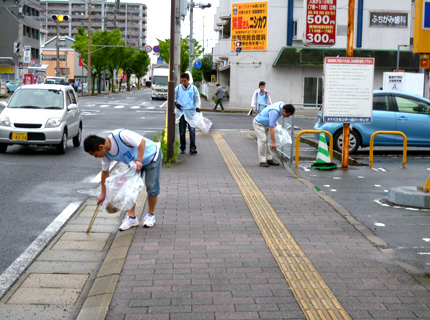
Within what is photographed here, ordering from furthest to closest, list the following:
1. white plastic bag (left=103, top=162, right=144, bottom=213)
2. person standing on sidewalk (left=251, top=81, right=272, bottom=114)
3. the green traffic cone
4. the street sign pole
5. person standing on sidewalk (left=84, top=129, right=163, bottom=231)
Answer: person standing on sidewalk (left=251, top=81, right=272, bottom=114), the green traffic cone, the street sign pole, white plastic bag (left=103, top=162, right=144, bottom=213), person standing on sidewalk (left=84, top=129, right=163, bottom=231)

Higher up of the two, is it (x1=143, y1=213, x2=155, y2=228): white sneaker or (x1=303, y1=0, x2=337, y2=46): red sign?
(x1=303, y1=0, x2=337, y2=46): red sign

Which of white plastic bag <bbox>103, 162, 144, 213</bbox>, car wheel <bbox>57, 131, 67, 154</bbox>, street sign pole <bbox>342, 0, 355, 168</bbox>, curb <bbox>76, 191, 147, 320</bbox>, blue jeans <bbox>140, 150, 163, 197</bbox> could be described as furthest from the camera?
car wheel <bbox>57, 131, 67, 154</bbox>

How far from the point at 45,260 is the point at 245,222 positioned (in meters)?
→ 2.49

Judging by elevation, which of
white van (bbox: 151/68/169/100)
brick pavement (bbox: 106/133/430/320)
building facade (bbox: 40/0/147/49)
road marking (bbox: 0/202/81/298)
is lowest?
road marking (bbox: 0/202/81/298)

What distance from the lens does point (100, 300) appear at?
192 inches

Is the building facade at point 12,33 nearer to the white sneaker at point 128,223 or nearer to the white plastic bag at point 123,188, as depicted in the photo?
the white sneaker at point 128,223

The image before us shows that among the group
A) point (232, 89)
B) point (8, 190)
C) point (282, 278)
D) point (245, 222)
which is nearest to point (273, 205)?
point (245, 222)

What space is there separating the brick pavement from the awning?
115 ft

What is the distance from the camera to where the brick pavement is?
465cm

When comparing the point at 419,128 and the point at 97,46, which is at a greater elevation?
the point at 97,46

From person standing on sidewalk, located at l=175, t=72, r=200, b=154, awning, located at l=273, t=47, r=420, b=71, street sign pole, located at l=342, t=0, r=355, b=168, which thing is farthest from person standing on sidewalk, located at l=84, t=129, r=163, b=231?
awning, located at l=273, t=47, r=420, b=71

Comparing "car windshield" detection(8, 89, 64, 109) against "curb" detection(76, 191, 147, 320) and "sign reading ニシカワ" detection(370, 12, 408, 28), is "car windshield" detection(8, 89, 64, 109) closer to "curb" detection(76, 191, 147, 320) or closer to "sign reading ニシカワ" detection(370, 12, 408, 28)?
"curb" detection(76, 191, 147, 320)

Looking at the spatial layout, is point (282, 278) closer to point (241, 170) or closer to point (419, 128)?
point (241, 170)

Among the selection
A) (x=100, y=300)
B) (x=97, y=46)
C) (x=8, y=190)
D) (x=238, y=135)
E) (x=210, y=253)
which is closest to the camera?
(x=100, y=300)
